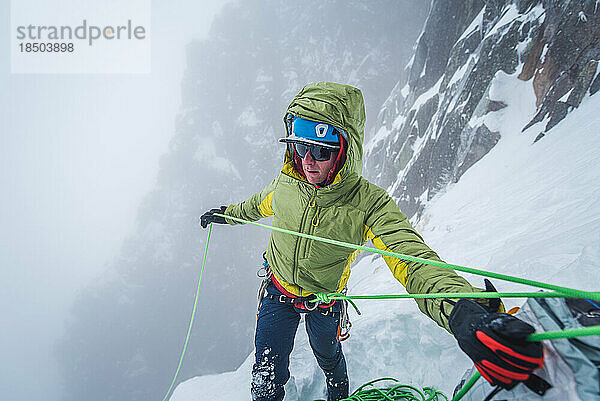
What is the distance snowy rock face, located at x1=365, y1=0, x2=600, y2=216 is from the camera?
895cm

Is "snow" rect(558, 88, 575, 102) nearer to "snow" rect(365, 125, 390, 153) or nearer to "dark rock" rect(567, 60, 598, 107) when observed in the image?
"dark rock" rect(567, 60, 598, 107)

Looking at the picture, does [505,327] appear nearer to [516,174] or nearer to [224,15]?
[516,174]

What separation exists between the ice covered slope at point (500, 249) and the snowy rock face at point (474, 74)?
1997 millimetres

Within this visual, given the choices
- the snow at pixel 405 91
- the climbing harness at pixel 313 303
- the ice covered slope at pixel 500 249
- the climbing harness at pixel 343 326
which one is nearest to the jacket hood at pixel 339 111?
the climbing harness at pixel 313 303

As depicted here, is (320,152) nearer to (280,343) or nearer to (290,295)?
(290,295)

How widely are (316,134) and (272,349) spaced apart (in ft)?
5.45

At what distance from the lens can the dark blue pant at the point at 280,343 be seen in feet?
8.04

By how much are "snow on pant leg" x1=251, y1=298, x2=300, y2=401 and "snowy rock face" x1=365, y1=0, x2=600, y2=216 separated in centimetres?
953

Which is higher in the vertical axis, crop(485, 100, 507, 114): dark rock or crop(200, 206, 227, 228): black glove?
crop(485, 100, 507, 114): dark rock

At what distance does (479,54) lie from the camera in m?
15.0

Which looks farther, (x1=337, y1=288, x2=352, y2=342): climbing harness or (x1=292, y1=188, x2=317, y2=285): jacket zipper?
(x1=337, y1=288, x2=352, y2=342): climbing harness

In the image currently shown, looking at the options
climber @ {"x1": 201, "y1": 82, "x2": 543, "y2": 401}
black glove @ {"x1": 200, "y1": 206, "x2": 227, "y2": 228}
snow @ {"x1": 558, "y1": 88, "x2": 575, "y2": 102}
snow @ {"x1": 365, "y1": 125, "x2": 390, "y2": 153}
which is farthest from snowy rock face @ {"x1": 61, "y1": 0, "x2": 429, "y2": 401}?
climber @ {"x1": 201, "y1": 82, "x2": 543, "y2": 401}

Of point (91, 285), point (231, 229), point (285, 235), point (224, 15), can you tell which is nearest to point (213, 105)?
point (224, 15)

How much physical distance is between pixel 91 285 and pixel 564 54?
3240 inches
